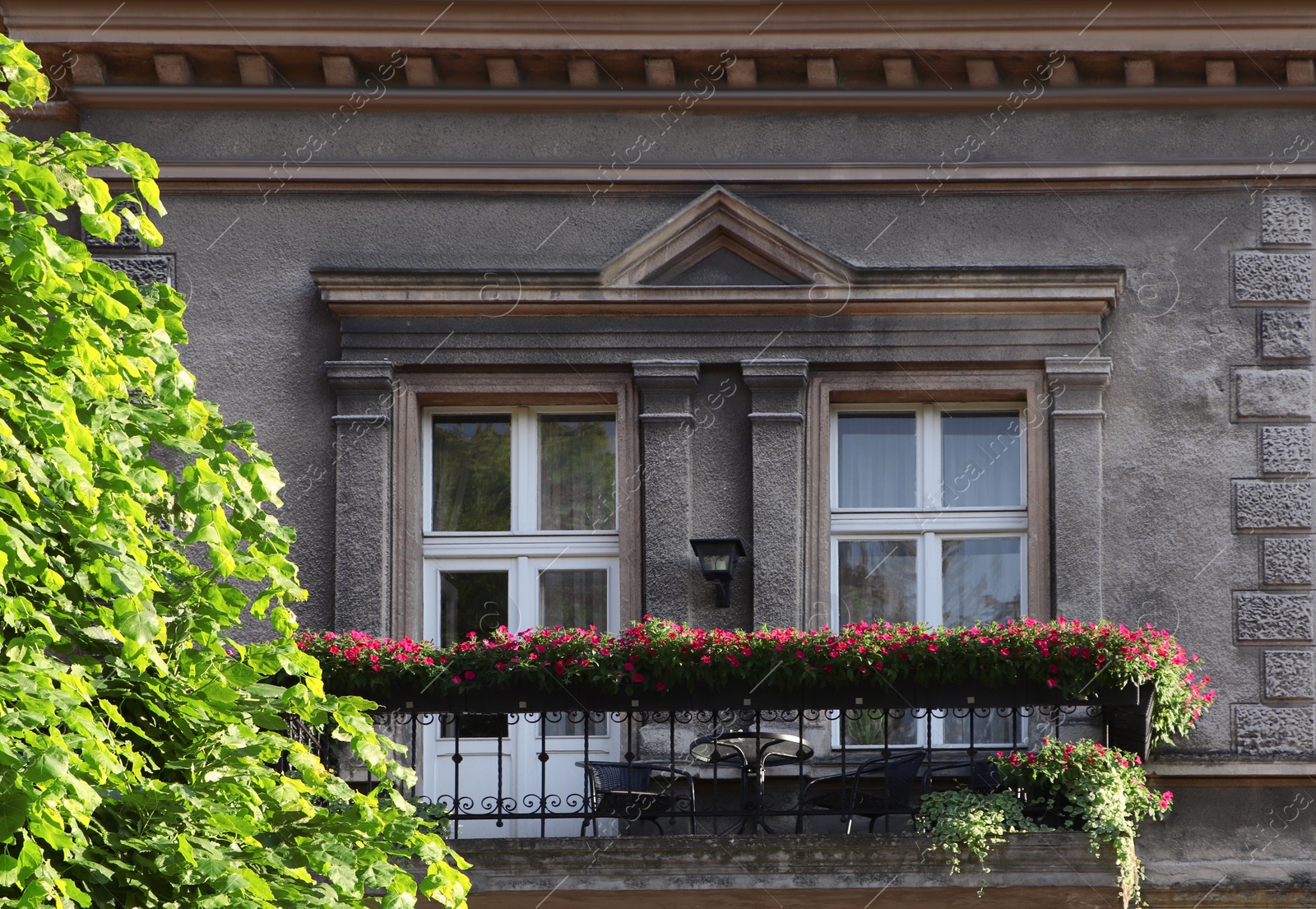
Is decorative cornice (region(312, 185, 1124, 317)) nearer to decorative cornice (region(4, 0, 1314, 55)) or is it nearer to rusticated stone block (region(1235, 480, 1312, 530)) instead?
decorative cornice (region(4, 0, 1314, 55))

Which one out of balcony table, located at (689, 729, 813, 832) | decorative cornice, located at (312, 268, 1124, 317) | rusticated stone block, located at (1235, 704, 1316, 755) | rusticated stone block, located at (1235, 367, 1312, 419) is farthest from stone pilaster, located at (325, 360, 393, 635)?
rusticated stone block, located at (1235, 367, 1312, 419)

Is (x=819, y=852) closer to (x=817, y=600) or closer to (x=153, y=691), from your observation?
(x=817, y=600)

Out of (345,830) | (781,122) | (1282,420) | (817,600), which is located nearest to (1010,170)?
(781,122)

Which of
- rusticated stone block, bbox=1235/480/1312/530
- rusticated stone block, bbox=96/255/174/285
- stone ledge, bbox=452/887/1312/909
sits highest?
rusticated stone block, bbox=96/255/174/285

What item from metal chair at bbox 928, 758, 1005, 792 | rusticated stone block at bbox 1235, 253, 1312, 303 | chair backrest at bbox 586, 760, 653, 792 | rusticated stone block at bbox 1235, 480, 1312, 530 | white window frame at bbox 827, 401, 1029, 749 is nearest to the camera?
metal chair at bbox 928, 758, 1005, 792

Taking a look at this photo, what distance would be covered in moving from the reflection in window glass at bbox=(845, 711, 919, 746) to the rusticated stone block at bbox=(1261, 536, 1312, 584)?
94.5 inches

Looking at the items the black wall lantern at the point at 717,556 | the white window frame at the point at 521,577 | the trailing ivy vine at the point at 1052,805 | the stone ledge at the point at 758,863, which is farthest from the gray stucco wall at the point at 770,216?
the stone ledge at the point at 758,863

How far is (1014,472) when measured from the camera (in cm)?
1033

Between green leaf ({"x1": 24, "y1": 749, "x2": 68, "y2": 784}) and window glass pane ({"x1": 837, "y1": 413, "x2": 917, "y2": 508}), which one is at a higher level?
window glass pane ({"x1": 837, "y1": 413, "x2": 917, "y2": 508})

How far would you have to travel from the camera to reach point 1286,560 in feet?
32.5


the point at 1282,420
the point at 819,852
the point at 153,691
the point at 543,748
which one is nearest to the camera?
the point at 153,691

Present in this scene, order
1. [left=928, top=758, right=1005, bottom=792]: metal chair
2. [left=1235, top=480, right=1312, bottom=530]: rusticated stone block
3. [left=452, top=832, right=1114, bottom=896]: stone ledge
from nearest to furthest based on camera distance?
[left=452, top=832, right=1114, bottom=896]: stone ledge, [left=928, top=758, right=1005, bottom=792]: metal chair, [left=1235, top=480, right=1312, bottom=530]: rusticated stone block

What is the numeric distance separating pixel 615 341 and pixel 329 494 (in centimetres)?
210

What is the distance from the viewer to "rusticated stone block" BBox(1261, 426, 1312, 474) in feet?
32.8
